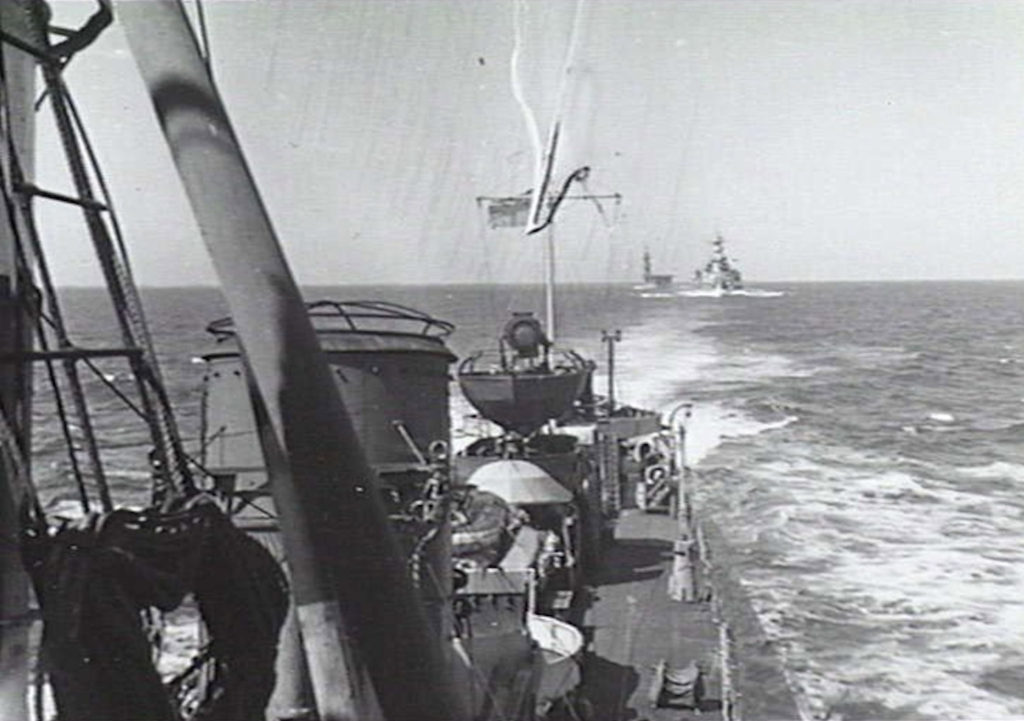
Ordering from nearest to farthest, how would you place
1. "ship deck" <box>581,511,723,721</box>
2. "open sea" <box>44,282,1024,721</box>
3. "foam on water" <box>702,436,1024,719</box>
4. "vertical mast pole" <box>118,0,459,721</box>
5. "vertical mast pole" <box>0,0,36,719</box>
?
"vertical mast pole" <box>118,0,459,721</box>
"vertical mast pole" <box>0,0,36,719</box>
"ship deck" <box>581,511,723,721</box>
"foam on water" <box>702,436,1024,719</box>
"open sea" <box>44,282,1024,721</box>

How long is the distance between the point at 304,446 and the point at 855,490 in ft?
116

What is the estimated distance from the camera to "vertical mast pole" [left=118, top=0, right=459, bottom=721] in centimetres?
322

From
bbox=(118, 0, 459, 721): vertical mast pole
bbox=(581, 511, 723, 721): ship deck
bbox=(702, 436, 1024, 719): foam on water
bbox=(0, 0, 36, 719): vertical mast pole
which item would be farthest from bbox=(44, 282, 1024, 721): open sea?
bbox=(118, 0, 459, 721): vertical mast pole

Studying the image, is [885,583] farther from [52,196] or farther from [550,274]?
[52,196]

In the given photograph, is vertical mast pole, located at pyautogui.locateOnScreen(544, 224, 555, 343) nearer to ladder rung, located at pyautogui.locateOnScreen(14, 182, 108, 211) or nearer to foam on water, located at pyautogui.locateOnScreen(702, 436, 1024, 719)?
foam on water, located at pyautogui.locateOnScreen(702, 436, 1024, 719)

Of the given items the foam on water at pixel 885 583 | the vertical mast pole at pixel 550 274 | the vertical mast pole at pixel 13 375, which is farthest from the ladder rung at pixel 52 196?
the vertical mast pole at pixel 550 274

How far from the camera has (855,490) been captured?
3612cm

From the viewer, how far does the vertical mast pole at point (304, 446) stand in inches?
127

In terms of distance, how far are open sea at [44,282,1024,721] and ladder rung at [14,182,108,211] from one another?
192cm

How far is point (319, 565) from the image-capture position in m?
3.22

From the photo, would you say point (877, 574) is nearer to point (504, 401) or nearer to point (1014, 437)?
point (504, 401)

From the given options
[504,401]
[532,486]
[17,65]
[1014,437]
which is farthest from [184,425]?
[17,65]

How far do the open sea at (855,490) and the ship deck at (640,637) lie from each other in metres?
2.90

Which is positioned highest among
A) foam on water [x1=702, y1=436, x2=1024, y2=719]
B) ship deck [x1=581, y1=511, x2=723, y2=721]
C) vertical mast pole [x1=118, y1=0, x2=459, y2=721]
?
vertical mast pole [x1=118, y1=0, x2=459, y2=721]
